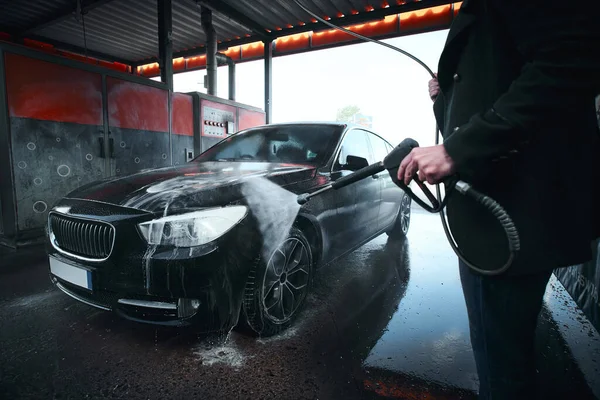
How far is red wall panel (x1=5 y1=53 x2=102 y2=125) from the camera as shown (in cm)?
418

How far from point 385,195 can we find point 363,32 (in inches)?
225

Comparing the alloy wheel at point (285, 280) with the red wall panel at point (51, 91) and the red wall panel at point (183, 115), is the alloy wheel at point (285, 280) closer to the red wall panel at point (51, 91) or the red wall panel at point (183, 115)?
the red wall panel at point (51, 91)

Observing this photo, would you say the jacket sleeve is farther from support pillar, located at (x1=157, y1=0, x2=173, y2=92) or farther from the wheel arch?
support pillar, located at (x1=157, y1=0, x2=173, y2=92)

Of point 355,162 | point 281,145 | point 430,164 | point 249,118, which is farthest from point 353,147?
point 249,118

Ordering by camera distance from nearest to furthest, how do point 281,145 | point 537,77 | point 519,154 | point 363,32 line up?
point 537,77 → point 519,154 → point 281,145 → point 363,32

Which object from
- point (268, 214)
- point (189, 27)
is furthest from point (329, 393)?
point (189, 27)

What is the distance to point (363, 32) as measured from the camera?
7.90 meters

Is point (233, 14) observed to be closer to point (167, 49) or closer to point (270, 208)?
point (167, 49)

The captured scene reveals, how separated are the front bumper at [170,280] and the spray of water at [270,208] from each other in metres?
0.17

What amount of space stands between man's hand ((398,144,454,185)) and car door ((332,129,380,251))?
5.96 feet

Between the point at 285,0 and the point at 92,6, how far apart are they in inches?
171

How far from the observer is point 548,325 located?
2.45m

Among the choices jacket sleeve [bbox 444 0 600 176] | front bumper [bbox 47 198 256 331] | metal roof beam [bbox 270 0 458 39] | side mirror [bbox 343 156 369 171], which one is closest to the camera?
jacket sleeve [bbox 444 0 600 176]

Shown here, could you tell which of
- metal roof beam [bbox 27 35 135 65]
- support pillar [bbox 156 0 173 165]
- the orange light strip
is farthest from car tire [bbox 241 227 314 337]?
metal roof beam [bbox 27 35 135 65]
